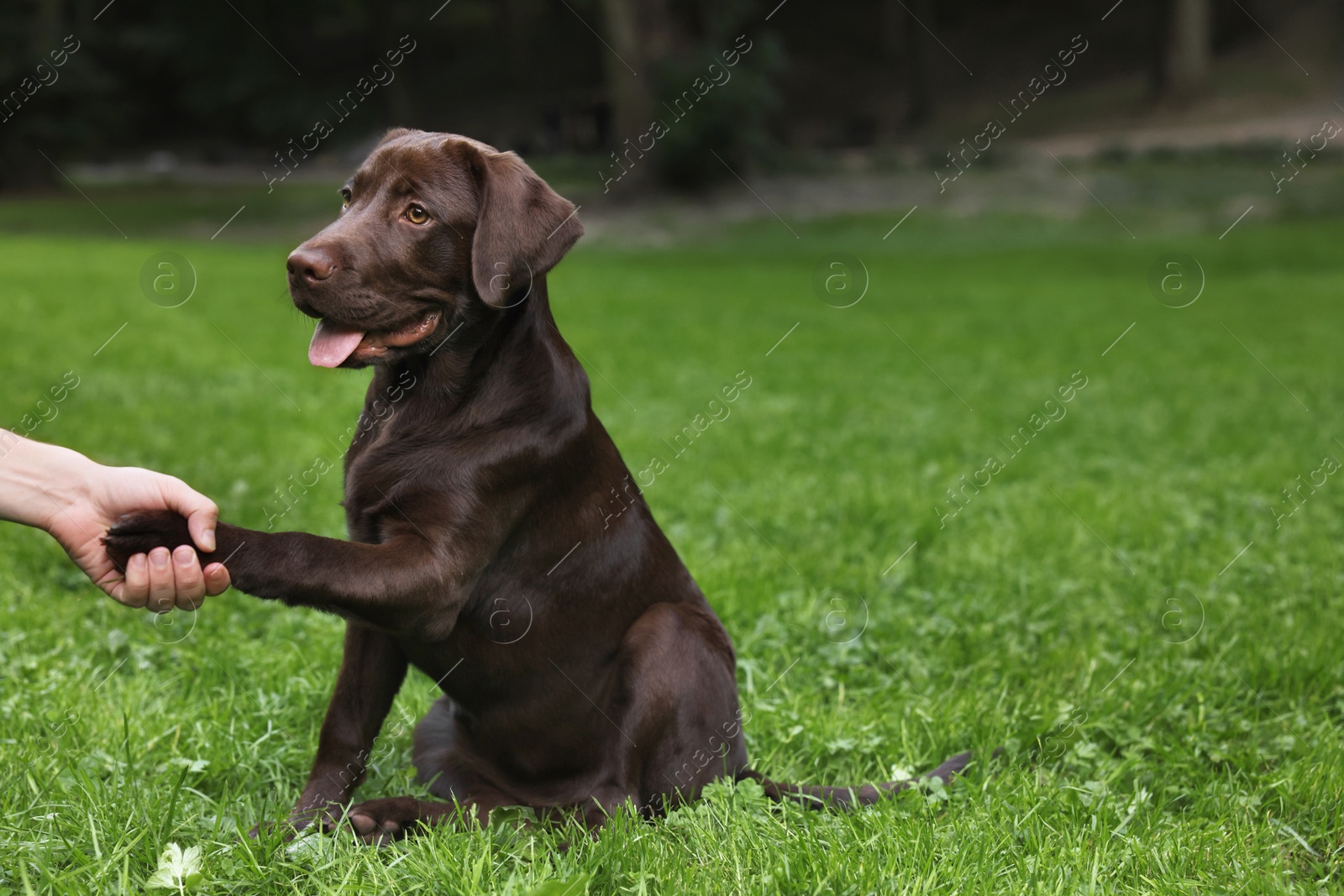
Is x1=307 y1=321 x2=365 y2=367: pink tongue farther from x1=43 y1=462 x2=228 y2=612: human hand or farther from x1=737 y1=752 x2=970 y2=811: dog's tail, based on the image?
x1=737 y1=752 x2=970 y2=811: dog's tail

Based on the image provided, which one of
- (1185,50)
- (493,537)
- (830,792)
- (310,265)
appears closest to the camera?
(310,265)

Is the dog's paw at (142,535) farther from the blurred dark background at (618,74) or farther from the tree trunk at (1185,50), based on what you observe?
the tree trunk at (1185,50)

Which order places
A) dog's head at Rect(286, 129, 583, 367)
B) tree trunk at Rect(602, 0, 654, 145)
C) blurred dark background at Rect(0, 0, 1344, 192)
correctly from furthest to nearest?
blurred dark background at Rect(0, 0, 1344, 192) < tree trunk at Rect(602, 0, 654, 145) < dog's head at Rect(286, 129, 583, 367)

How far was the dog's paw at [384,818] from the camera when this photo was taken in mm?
2531

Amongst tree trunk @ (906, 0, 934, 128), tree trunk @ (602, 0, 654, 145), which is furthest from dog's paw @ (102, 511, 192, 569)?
tree trunk @ (906, 0, 934, 128)

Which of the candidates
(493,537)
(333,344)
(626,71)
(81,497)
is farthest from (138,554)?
(626,71)

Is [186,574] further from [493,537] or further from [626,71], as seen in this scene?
[626,71]

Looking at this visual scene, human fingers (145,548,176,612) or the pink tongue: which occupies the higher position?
the pink tongue

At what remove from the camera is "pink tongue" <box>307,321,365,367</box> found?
2.44 metres

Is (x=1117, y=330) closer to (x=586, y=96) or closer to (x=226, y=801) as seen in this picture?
(x=226, y=801)

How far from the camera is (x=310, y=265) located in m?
2.38

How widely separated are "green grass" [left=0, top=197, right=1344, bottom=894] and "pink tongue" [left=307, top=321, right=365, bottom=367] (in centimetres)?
102

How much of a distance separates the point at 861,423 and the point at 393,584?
6.34m

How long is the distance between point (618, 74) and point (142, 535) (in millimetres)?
25281
